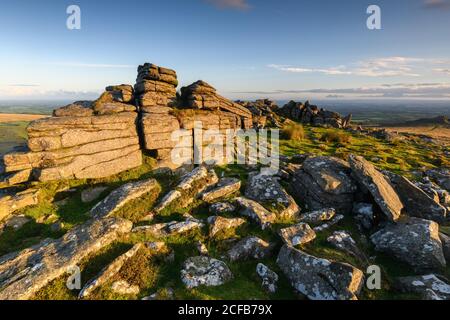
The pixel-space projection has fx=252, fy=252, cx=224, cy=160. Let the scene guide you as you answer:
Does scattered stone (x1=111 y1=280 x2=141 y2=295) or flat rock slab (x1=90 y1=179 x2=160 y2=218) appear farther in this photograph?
flat rock slab (x1=90 y1=179 x2=160 y2=218)

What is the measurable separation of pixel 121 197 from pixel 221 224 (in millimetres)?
6962

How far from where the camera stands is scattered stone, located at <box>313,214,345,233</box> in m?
15.3

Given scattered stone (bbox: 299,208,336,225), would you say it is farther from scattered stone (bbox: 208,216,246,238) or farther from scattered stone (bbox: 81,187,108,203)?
scattered stone (bbox: 81,187,108,203)

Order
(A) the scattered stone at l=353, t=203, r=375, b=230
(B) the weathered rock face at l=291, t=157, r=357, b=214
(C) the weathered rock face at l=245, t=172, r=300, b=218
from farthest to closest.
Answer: (B) the weathered rock face at l=291, t=157, r=357, b=214 → (C) the weathered rock face at l=245, t=172, r=300, b=218 → (A) the scattered stone at l=353, t=203, r=375, b=230

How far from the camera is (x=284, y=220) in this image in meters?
16.1

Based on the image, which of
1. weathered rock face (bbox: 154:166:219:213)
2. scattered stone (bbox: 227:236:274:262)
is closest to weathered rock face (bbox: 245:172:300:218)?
weathered rock face (bbox: 154:166:219:213)

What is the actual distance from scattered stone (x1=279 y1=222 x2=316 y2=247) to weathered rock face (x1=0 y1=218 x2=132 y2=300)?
8563 millimetres

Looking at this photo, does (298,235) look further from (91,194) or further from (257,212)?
(91,194)

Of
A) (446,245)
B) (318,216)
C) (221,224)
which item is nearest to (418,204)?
(446,245)

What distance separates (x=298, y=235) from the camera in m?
14.0

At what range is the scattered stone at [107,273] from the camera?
1012cm

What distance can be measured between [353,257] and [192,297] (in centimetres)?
834

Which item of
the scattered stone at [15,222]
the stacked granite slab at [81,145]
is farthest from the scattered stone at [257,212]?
the scattered stone at [15,222]
